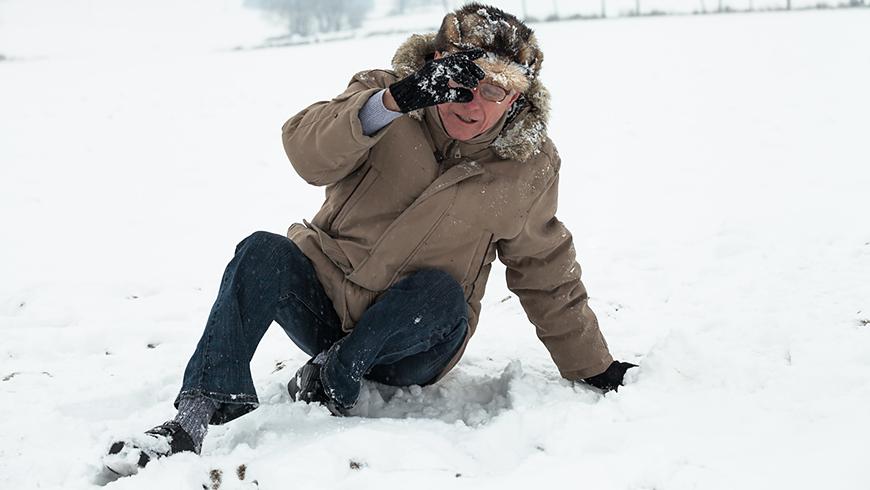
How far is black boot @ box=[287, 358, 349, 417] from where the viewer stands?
206 centimetres

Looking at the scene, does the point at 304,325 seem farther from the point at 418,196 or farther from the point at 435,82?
the point at 435,82

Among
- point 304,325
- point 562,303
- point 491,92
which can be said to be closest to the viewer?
point 491,92

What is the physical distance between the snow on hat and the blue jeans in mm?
558

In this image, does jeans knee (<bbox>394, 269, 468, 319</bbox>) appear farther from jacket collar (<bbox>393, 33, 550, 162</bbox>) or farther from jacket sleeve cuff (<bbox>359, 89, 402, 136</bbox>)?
jacket sleeve cuff (<bbox>359, 89, 402, 136</bbox>)

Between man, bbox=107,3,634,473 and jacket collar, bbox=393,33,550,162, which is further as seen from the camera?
jacket collar, bbox=393,33,550,162

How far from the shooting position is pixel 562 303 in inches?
86.9

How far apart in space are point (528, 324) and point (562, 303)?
74cm

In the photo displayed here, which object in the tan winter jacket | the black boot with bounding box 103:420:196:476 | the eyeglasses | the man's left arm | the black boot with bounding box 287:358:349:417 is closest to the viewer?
the black boot with bounding box 103:420:196:476

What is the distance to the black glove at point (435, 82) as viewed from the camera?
5.48 feet

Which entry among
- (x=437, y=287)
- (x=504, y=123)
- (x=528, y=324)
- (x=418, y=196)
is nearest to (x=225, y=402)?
(x=437, y=287)

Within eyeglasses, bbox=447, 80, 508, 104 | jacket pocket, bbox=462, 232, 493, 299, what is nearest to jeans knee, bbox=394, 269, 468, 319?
jacket pocket, bbox=462, 232, 493, 299

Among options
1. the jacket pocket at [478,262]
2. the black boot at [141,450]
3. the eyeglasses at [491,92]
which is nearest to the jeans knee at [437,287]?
the jacket pocket at [478,262]

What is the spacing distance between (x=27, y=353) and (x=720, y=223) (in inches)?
134

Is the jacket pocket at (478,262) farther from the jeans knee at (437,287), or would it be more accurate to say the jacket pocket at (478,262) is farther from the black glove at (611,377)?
the black glove at (611,377)
